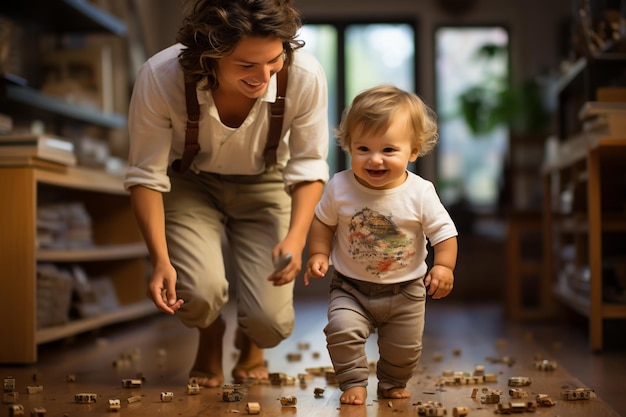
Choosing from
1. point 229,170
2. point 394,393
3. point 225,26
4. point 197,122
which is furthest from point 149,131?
point 394,393

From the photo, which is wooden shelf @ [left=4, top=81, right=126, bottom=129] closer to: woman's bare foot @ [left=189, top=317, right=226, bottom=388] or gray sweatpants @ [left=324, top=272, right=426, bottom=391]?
woman's bare foot @ [left=189, top=317, right=226, bottom=388]

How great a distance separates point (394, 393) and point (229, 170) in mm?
772

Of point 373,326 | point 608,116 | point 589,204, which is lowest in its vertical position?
point 373,326

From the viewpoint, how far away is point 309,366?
8.87 ft

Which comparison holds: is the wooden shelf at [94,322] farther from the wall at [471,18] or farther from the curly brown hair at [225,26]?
the wall at [471,18]

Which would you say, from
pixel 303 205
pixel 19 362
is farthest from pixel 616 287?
pixel 19 362

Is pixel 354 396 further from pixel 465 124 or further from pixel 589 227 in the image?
pixel 465 124

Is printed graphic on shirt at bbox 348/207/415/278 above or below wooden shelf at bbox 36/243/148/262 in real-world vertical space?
above

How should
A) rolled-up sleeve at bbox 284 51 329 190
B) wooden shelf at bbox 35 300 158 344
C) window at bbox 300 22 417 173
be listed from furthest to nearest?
window at bbox 300 22 417 173, wooden shelf at bbox 35 300 158 344, rolled-up sleeve at bbox 284 51 329 190

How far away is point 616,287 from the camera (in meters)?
3.19

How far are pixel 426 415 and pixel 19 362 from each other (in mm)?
1525

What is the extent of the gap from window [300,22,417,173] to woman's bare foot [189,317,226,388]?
174 inches

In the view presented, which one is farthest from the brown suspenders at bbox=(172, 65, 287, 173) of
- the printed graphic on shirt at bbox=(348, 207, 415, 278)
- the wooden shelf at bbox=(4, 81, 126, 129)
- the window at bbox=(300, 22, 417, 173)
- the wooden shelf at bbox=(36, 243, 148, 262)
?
the window at bbox=(300, 22, 417, 173)

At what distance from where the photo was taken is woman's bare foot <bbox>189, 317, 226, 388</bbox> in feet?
7.67
